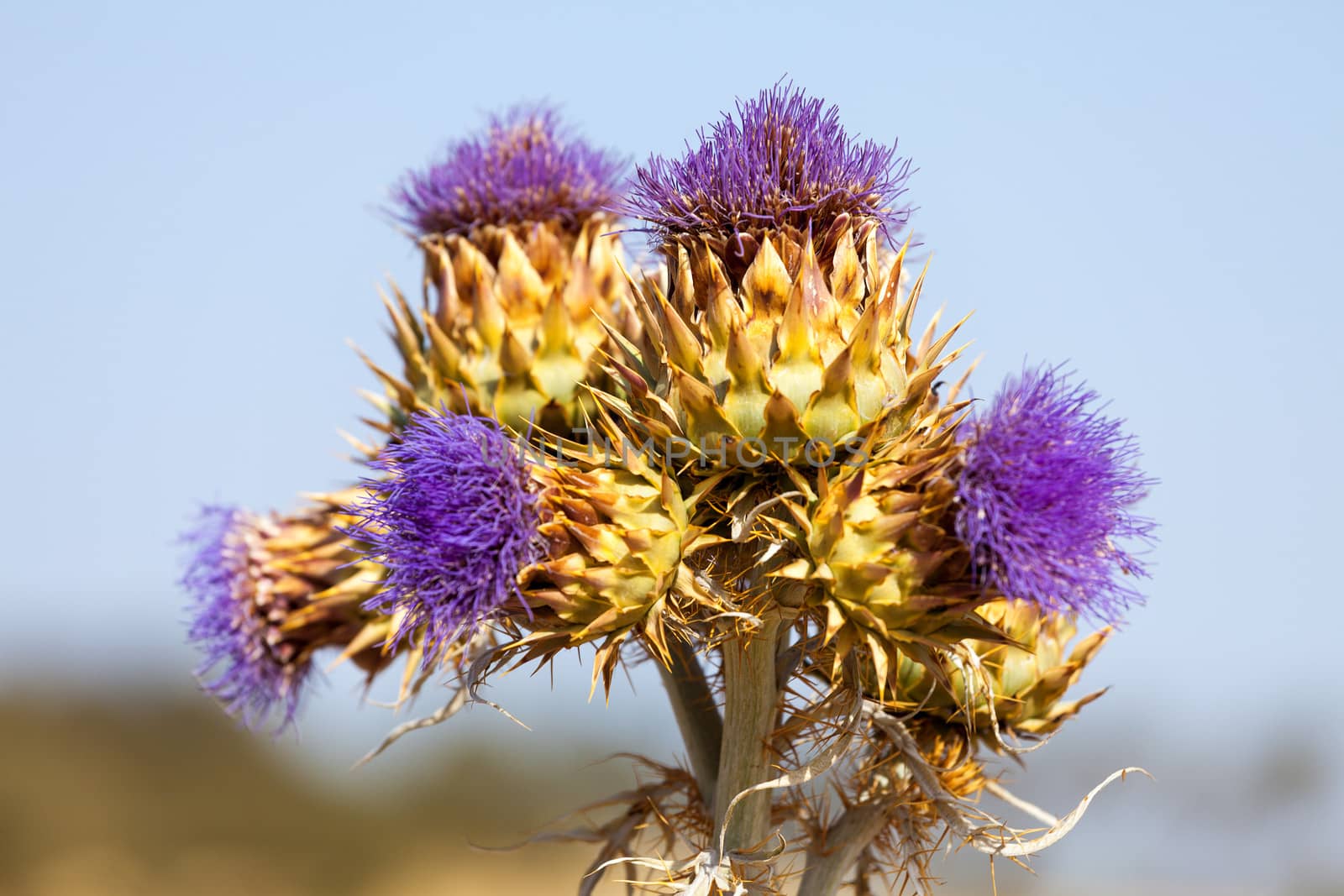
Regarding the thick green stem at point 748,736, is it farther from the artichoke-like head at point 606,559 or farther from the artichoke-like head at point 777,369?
the artichoke-like head at point 777,369

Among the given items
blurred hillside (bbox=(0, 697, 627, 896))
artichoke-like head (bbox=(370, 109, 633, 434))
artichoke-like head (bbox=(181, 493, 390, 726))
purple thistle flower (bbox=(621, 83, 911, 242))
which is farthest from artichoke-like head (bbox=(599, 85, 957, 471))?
blurred hillside (bbox=(0, 697, 627, 896))

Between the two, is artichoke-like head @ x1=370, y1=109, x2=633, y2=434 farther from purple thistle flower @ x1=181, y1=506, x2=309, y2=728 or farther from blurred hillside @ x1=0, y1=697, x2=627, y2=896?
blurred hillside @ x1=0, y1=697, x2=627, y2=896

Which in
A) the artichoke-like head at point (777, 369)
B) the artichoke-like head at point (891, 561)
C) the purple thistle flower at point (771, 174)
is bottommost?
the artichoke-like head at point (891, 561)

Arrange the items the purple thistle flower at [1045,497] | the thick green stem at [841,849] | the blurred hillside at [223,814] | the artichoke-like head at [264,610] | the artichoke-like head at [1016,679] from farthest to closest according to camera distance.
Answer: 1. the blurred hillside at [223,814]
2. the artichoke-like head at [264,610]
3. the thick green stem at [841,849]
4. the artichoke-like head at [1016,679]
5. the purple thistle flower at [1045,497]

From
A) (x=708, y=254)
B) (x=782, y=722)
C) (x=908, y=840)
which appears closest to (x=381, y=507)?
(x=708, y=254)

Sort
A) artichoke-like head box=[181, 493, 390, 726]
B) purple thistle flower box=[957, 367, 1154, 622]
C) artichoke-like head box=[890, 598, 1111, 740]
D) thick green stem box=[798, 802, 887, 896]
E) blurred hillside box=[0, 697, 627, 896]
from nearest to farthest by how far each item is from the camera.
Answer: purple thistle flower box=[957, 367, 1154, 622], artichoke-like head box=[890, 598, 1111, 740], thick green stem box=[798, 802, 887, 896], artichoke-like head box=[181, 493, 390, 726], blurred hillside box=[0, 697, 627, 896]

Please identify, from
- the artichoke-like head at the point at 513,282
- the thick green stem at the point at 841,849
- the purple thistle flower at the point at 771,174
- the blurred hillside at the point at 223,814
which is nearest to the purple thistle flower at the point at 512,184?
the artichoke-like head at the point at 513,282

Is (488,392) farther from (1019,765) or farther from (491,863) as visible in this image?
(491,863)
